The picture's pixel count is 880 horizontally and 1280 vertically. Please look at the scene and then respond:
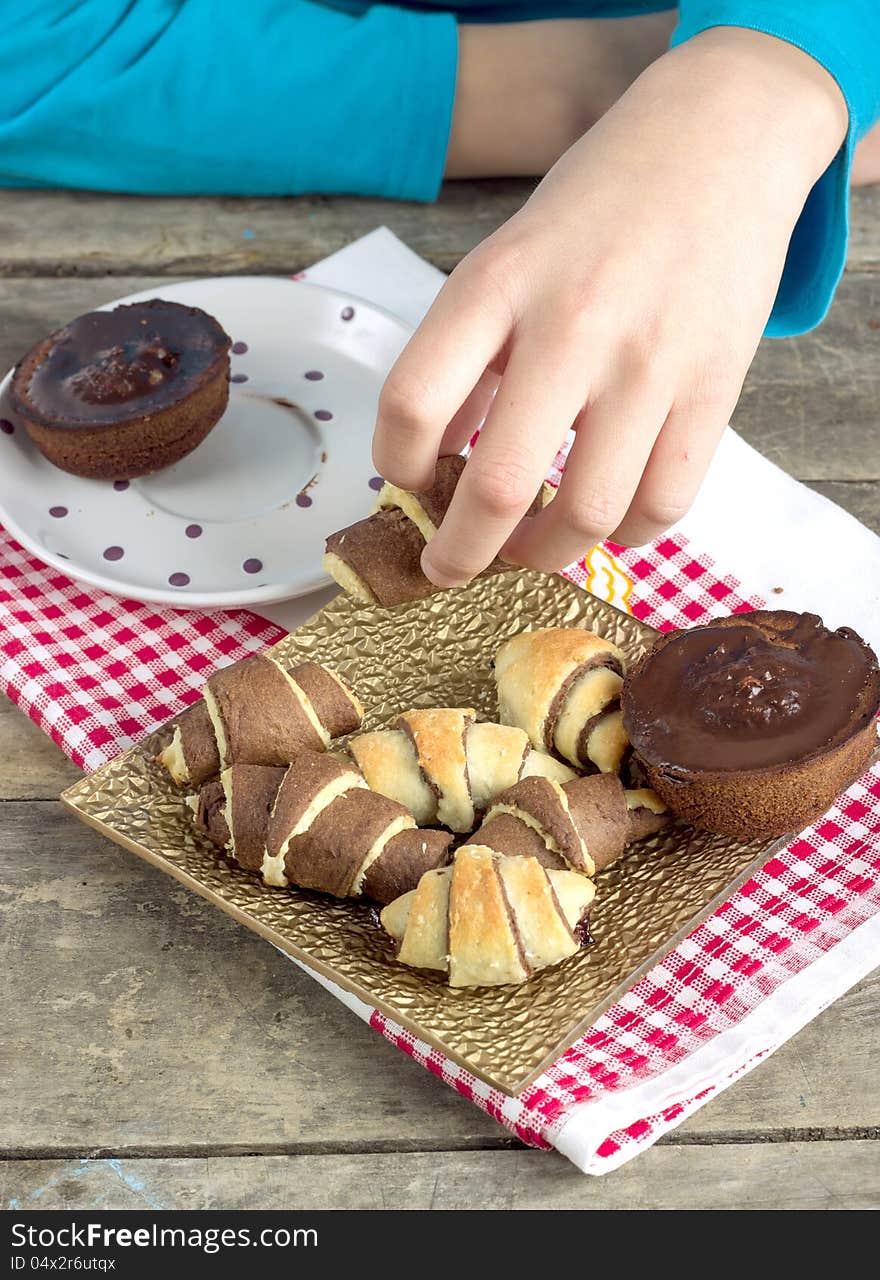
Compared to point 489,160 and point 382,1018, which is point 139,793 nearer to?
point 382,1018

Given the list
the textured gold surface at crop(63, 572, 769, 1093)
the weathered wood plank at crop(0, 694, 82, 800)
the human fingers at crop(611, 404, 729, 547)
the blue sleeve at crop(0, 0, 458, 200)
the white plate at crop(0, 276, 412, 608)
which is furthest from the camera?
the blue sleeve at crop(0, 0, 458, 200)

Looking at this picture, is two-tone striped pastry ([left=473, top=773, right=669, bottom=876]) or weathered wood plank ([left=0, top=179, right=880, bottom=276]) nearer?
two-tone striped pastry ([left=473, top=773, right=669, bottom=876])

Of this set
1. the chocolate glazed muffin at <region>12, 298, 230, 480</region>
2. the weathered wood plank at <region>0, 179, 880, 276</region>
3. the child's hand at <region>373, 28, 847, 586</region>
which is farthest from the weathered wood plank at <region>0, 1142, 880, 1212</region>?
the weathered wood plank at <region>0, 179, 880, 276</region>

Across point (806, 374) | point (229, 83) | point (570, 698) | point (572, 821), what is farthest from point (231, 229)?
point (572, 821)

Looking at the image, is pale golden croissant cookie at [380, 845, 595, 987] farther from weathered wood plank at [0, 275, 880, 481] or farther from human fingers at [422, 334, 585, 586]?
weathered wood plank at [0, 275, 880, 481]

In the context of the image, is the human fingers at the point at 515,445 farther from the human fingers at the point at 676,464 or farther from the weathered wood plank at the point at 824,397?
A: the weathered wood plank at the point at 824,397

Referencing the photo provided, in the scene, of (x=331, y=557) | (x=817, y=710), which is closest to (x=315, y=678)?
(x=331, y=557)

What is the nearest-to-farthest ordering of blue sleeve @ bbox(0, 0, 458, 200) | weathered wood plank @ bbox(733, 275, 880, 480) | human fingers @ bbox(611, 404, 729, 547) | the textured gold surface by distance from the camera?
the textured gold surface
human fingers @ bbox(611, 404, 729, 547)
weathered wood plank @ bbox(733, 275, 880, 480)
blue sleeve @ bbox(0, 0, 458, 200)
